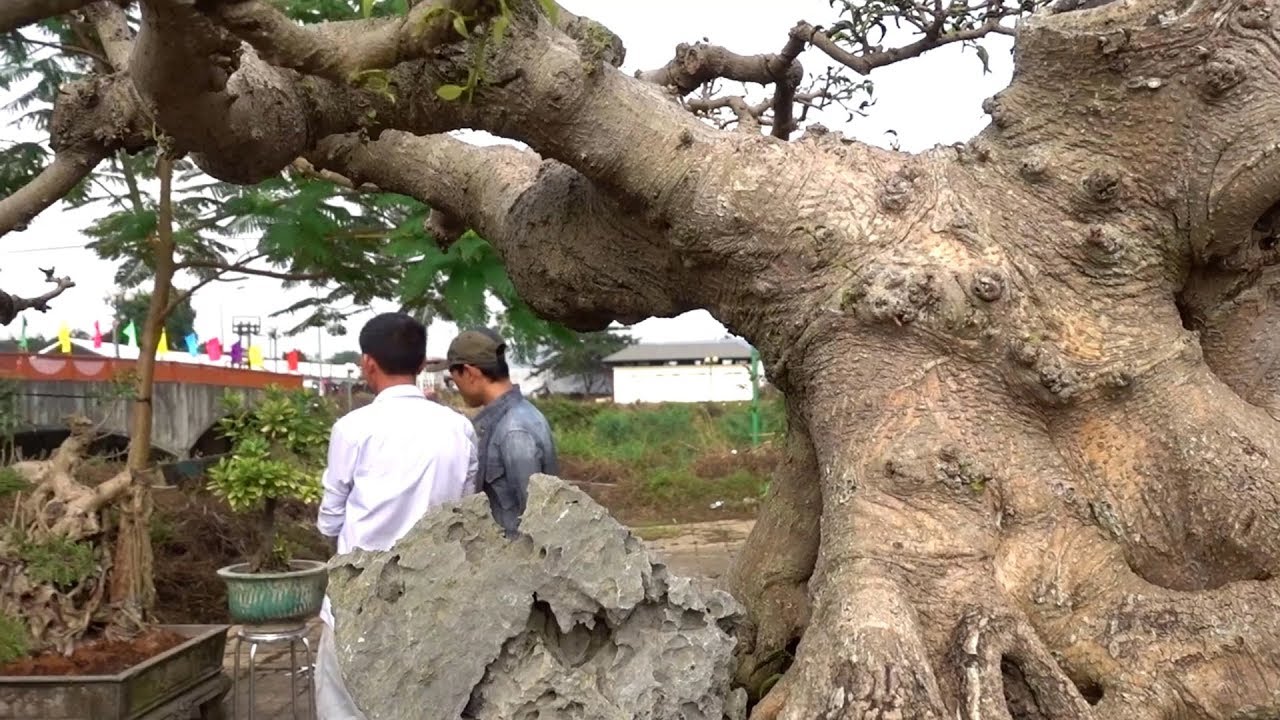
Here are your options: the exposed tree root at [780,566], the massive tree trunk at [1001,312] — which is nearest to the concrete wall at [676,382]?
the exposed tree root at [780,566]

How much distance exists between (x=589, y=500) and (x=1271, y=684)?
4.24 feet

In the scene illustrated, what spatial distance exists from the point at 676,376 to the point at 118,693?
98.0 feet

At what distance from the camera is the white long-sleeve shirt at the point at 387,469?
9.00 ft

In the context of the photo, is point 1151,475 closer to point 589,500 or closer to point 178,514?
point 589,500

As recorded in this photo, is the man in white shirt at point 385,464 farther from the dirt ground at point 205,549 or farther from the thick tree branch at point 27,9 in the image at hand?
the dirt ground at point 205,549

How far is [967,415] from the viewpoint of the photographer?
209 centimetres

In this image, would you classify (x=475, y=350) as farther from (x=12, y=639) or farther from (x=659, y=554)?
(x=12, y=639)

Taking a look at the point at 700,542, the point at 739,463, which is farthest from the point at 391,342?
the point at 739,463

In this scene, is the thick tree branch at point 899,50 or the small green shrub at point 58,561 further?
the small green shrub at point 58,561

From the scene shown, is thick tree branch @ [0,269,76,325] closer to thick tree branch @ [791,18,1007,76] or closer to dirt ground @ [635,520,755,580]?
thick tree branch @ [791,18,1007,76]

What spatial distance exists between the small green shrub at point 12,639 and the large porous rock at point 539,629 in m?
2.10

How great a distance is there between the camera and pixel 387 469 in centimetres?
274

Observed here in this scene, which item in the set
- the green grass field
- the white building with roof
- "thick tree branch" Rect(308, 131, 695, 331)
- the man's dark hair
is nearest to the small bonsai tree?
the man's dark hair

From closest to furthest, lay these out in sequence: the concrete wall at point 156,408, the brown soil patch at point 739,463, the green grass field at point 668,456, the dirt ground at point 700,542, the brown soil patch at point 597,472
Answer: the dirt ground at point 700,542
the concrete wall at point 156,408
the green grass field at point 668,456
the brown soil patch at point 739,463
the brown soil patch at point 597,472
